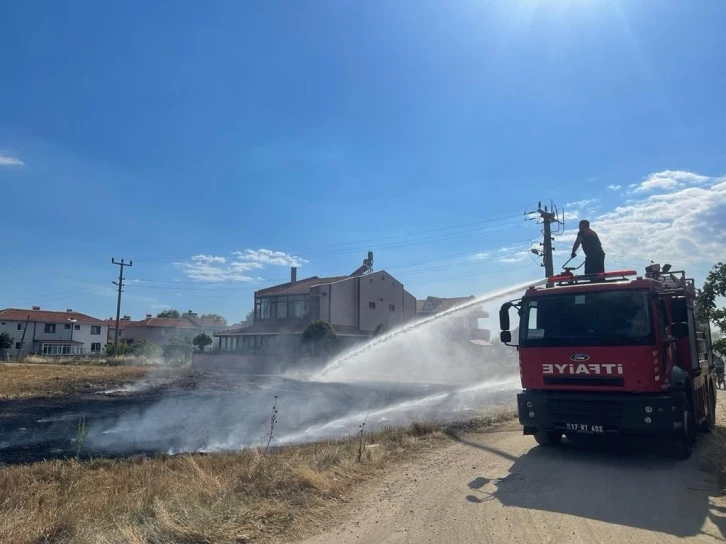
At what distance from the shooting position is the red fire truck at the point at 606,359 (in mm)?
8227

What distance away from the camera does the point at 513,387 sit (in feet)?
86.6

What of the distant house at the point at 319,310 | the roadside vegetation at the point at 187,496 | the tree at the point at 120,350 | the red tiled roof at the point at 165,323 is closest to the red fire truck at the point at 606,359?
the roadside vegetation at the point at 187,496

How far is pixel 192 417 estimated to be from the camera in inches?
685

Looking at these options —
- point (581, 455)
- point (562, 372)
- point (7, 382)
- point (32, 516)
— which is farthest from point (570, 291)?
point (7, 382)

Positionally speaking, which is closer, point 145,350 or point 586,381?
point 586,381

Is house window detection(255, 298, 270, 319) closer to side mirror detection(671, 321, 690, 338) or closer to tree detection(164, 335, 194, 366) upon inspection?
tree detection(164, 335, 194, 366)

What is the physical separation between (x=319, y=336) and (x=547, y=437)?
3447 centimetres

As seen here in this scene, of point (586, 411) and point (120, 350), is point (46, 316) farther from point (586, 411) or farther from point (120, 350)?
point (586, 411)

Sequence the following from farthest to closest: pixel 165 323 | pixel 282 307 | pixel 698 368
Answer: pixel 165 323, pixel 282 307, pixel 698 368

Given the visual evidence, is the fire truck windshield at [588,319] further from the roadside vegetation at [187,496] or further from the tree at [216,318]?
the tree at [216,318]

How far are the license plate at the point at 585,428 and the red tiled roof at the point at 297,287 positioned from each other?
45152 mm

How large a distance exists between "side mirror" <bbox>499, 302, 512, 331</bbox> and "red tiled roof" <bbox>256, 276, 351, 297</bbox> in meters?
43.8

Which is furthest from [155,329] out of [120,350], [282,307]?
[282,307]

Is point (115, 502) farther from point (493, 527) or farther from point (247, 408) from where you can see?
point (247, 408)
